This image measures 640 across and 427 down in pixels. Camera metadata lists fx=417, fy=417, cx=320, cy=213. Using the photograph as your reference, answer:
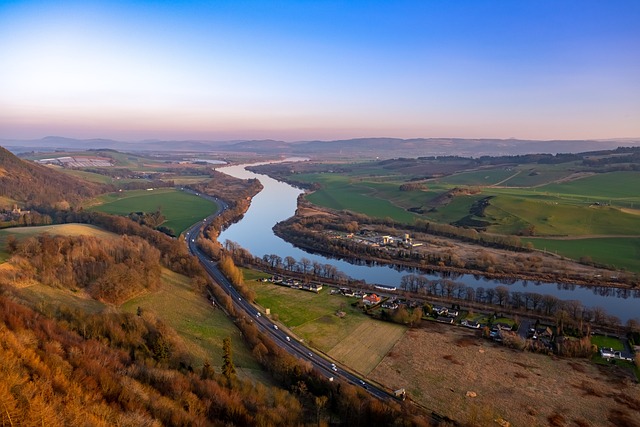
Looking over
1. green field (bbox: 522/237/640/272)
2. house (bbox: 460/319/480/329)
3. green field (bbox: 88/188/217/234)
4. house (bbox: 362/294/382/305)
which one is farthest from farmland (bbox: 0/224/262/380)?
green field (bbox: 522/237/640/272)

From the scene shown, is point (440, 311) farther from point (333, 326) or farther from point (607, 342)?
point (607, 342)

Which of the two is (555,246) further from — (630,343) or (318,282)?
(318,282)

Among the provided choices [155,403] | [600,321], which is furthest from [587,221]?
[155,403]

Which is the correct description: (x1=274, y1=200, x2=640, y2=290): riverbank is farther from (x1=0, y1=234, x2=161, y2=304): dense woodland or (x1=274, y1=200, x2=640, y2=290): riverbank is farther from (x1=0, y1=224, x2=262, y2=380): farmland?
(x1=0, y1=234, x2=161, y2=304): dense woodland

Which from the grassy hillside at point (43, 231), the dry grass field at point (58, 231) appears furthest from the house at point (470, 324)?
the dry grass field at point (58, 231)

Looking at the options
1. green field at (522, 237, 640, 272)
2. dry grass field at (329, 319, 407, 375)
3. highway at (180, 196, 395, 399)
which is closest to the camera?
highway at (180, 196, 395, 399)
